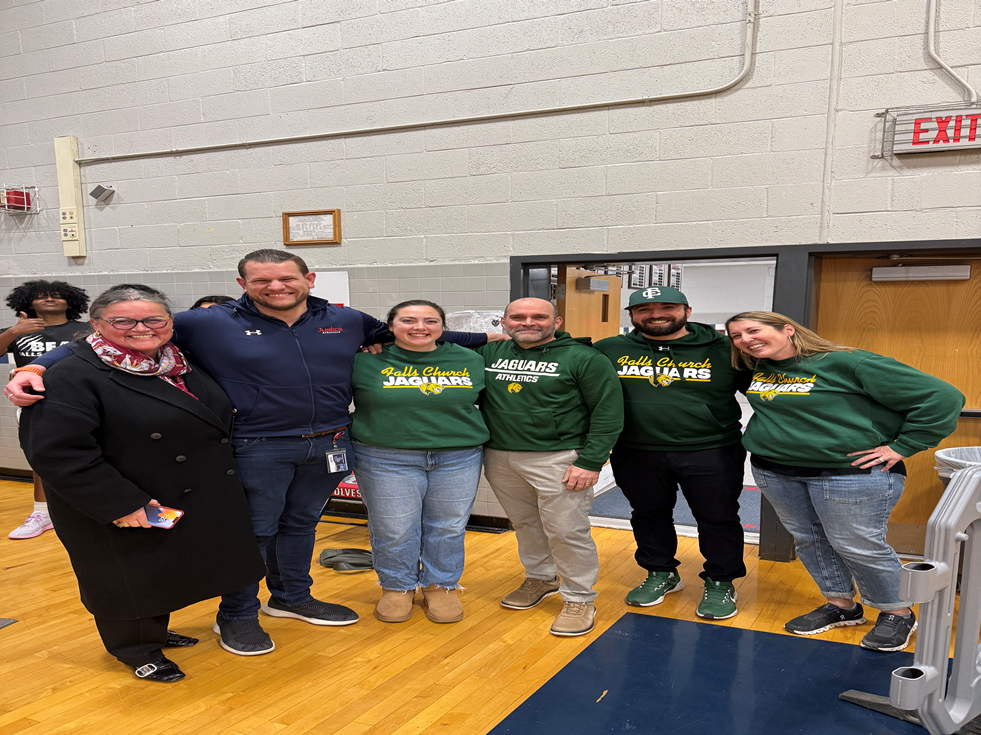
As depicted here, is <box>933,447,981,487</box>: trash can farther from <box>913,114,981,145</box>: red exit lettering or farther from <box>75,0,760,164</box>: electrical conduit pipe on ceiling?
<box>75,0,760,164</box>: electrical conduit pipe on ceiling

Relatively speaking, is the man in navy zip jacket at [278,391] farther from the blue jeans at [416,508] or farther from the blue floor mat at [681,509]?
the blue floor mat at [681,509]

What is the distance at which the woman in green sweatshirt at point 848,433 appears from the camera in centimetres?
259

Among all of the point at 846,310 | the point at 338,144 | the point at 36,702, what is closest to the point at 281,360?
the point at 36,702

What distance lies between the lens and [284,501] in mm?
2787

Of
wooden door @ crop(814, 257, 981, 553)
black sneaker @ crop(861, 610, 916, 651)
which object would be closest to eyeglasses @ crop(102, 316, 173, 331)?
black sneaker @ crop(861, 610, 916, 651)

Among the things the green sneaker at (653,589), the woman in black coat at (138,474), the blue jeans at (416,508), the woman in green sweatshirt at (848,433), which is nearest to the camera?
the woman in black coat at (138,474)

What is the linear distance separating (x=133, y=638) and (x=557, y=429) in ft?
5.75

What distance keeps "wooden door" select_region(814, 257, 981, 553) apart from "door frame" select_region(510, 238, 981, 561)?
0.47ft

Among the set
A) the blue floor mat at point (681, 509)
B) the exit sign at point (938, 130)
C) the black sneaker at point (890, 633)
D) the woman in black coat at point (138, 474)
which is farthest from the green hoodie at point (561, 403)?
the exit sign at point (938, 130)

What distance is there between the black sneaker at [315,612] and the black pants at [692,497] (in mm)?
1353

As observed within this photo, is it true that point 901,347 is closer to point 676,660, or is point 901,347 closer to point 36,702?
point 676,660

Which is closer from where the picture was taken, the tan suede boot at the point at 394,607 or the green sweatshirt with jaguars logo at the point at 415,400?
the green sweatshirt with jaguars logo at the point at 415,400

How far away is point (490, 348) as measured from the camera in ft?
10.2

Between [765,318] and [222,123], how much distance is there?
390cm
